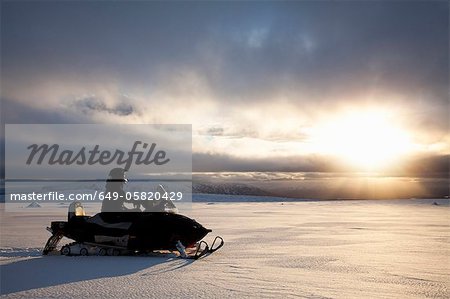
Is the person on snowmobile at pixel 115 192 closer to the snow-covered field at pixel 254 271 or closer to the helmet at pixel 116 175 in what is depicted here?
the helmet at pixel 116 175

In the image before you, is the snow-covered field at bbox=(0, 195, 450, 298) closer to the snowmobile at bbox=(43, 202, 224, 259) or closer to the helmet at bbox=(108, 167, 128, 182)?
the snowmobile at bbox=(43, 202, 224, 259)

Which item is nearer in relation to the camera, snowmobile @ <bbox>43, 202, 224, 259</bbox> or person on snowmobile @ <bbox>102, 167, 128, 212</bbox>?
snowmobile @ <bbox>43, 202, 224, 259</bbox>

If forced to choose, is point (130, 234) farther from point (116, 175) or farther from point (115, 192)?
point (116, 175)

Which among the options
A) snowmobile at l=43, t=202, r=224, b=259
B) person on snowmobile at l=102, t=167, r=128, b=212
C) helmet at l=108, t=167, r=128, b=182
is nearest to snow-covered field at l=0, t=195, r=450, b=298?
snowmobile at l=43, t=202, r=224, b=259

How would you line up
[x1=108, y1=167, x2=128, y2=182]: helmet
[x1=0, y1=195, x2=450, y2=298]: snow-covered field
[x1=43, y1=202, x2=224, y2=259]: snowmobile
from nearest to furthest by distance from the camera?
[x1=0, y1=195, x2=450, y2=298]: snow-covered field, [x1=43, y1=202, x2=224, y2=259]: snowmobile, [x1=108, y1=167, x2=128, y2=182]: helmet

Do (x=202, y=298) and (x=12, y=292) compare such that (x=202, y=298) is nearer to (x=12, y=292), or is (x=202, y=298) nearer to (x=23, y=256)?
(x=12, y=292)

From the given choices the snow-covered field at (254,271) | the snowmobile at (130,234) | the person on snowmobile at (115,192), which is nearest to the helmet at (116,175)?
the person on snowmobile at (115,192)

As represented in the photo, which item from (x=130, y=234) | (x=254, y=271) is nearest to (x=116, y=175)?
(x=130, y=234)

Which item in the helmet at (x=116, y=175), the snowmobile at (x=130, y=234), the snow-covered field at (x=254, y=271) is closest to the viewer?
the snow-covered field at (x=254, y=271)

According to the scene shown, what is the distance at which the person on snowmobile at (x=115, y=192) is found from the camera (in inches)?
360

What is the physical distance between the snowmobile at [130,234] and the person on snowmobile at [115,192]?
14cm

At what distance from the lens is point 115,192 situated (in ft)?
30.0

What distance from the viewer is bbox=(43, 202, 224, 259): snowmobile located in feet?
29.1

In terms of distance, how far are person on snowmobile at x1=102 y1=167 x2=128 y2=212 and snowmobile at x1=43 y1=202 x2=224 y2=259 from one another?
0.46 feet
